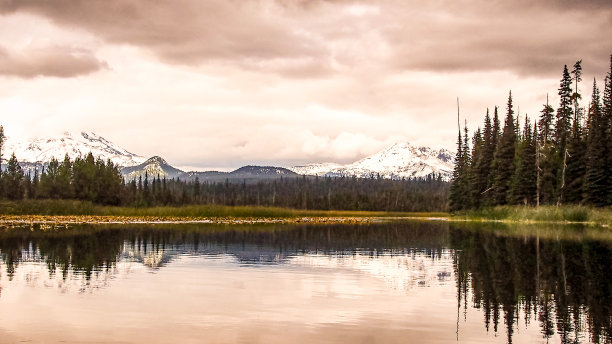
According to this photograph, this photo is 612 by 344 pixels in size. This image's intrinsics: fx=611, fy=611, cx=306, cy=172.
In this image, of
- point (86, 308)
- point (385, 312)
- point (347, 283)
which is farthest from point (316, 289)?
point (86, 308)

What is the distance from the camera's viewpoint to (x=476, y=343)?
17219mm

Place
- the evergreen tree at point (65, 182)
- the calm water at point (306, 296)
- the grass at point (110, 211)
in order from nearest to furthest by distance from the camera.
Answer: the calm water at point (306, 296)
the grass at point (110, 211)
the evergreen tree at point (65, 182)

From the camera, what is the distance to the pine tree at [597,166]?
8325cm

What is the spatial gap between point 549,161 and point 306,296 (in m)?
82.4

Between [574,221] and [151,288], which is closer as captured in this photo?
[151,288]

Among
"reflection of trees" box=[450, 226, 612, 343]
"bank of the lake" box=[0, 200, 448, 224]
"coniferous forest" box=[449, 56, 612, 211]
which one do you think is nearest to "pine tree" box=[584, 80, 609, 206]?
"coniferous forest" box=[449, 56, 612, 211]

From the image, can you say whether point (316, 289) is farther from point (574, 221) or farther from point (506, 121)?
point (506, 121)

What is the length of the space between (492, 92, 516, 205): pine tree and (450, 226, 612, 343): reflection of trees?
60363 mm

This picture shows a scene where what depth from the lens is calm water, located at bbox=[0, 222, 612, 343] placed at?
59.8 feet

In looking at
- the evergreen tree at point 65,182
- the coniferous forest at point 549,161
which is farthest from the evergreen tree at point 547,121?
the evergreen tree at point 65,182

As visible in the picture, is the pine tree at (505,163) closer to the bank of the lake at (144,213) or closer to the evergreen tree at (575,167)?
the evergreen tree at (575,167)

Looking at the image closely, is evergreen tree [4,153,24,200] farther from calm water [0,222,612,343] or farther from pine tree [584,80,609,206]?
pine tree [584,80,609,206]

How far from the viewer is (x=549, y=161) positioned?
97812mm

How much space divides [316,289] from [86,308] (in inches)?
399
